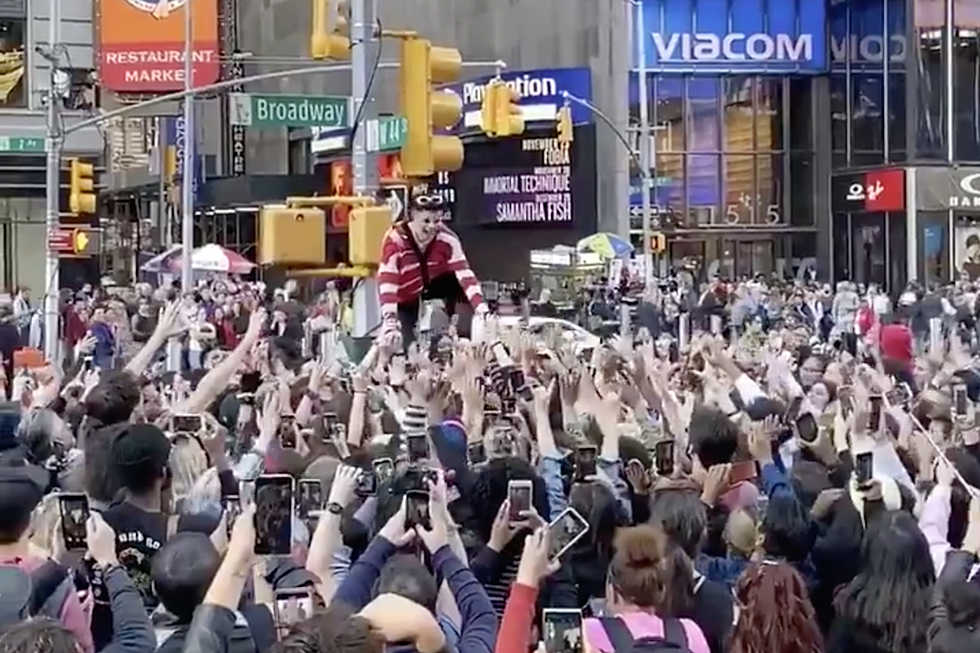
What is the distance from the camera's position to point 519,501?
566cm

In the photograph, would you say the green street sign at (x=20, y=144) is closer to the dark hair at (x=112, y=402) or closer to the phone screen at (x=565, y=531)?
the dark hair at (x=112, y=402)

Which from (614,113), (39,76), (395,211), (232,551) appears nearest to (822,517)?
(232,551)

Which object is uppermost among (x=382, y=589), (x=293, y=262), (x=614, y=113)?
(x=614, y=113)

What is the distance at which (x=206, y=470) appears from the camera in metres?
7.61

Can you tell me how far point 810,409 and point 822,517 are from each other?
2.78 metres

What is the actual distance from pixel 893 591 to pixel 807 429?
2.73 meters

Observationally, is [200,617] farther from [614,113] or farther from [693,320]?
[614,113]

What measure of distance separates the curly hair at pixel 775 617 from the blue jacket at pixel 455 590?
0.75 metres

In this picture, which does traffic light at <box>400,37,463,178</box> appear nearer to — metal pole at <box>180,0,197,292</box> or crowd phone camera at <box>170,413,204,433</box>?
crowd phone camera at <box>170,413,204,433</box>

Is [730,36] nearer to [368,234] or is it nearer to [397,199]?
[397,199]

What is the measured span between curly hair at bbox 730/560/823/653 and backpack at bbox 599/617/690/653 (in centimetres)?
28

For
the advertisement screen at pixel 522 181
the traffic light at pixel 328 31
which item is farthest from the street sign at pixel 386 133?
the advertisement screen at pixel 522 181

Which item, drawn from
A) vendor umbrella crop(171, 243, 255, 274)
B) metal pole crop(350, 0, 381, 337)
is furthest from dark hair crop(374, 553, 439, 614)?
vendor umbrella crop(171, 243, 255, 274)

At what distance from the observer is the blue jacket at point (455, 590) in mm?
5328
